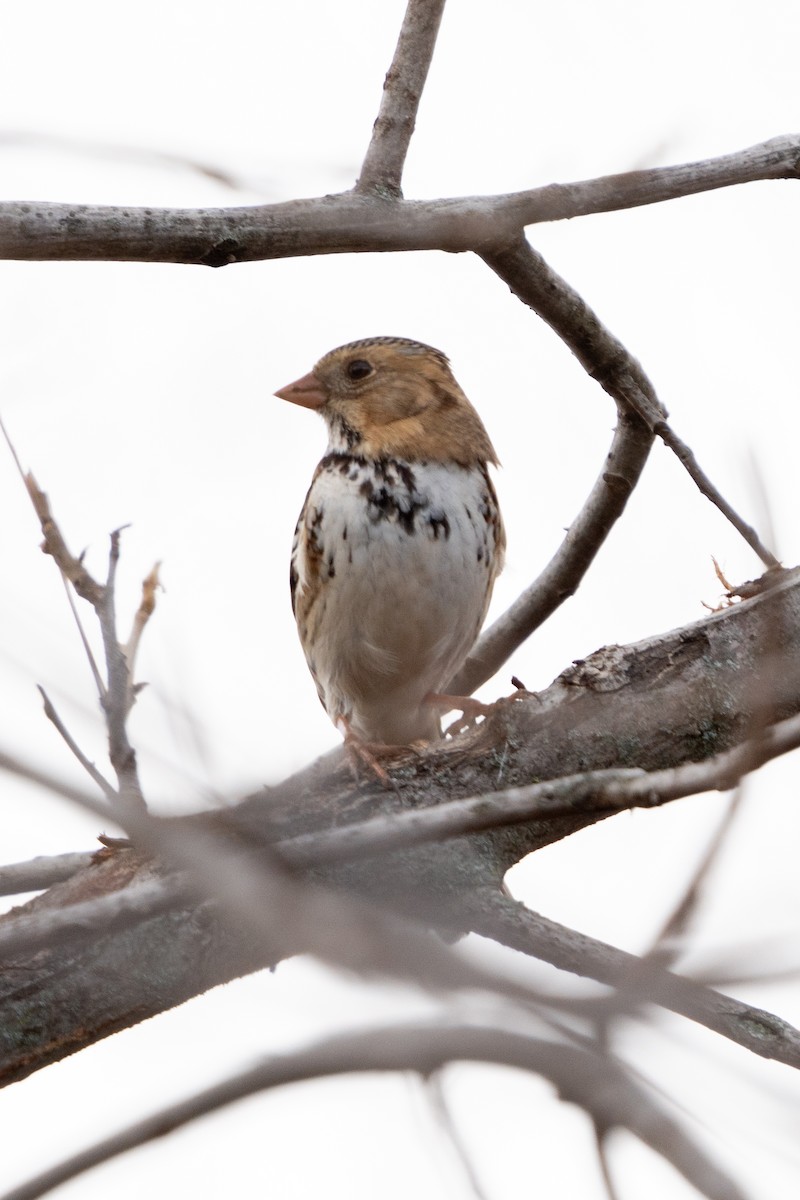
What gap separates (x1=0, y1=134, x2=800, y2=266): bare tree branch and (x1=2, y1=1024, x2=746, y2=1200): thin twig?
1814mm

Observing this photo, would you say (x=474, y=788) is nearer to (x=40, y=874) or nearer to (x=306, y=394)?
(x=40, y=874)

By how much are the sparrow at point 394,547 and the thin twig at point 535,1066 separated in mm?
2957

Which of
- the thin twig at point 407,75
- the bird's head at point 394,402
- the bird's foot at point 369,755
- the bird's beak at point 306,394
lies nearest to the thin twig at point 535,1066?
the bird's foot at point 369,755

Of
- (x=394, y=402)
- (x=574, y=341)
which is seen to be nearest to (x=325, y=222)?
(x=574, y=341)

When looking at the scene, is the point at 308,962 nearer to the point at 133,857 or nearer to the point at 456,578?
the point at 133,857

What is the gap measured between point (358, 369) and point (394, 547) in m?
1.17

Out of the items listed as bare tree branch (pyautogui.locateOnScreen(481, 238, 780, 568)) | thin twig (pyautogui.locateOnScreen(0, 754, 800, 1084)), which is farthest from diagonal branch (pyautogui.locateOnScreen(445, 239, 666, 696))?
thin twig (pyautogui.locateOnScreen(0, 754, 800, 1084))

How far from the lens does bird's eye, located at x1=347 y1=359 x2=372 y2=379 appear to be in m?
6.07

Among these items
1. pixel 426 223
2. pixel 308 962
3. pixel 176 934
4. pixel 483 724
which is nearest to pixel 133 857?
pixel 176 934

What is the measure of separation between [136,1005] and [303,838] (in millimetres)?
1540

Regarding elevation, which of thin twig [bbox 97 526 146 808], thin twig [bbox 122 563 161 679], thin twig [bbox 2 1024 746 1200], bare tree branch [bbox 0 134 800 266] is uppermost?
bare tree branch [bbox 0 134 800 266]

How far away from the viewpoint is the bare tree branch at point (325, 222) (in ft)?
9.94

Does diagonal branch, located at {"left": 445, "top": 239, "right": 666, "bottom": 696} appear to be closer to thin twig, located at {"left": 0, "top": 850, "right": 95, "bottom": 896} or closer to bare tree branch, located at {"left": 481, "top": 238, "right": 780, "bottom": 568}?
bare tree branch, located at {"left": 481, "top": 238, "right": 780, "bottom": 568}

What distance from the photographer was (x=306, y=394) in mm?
6117
